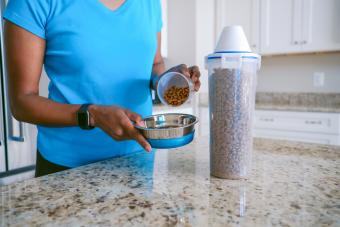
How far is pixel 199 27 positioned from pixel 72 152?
231 centimetres

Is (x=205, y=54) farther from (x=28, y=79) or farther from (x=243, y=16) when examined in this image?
(x=28, y=79)

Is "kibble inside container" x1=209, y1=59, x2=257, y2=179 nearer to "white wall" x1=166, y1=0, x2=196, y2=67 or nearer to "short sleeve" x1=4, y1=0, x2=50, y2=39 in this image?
"short sleeve" x1=4, y1=0, x2=50, y2=39

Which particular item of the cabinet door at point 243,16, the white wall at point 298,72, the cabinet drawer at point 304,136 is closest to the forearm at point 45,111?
the cabinet drawer at point 304,136

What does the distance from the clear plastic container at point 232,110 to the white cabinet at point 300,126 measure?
1944mm

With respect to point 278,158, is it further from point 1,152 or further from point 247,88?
point 1,152

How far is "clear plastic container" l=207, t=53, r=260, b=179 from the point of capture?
0.61m

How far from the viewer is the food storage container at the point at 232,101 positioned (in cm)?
60

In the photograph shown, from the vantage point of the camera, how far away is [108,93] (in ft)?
2.93

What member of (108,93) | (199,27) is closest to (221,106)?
(108,93)

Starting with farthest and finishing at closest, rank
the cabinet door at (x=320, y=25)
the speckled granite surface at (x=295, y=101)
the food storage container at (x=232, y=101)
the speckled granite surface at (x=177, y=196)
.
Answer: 1. the speckled granite surface at (x=295, y=101)
2. the cabinet door at (x=320, y=25)
3. the food storage container at (x=232, y=101)
4. the speckled granite surface at (x=177, y=196)

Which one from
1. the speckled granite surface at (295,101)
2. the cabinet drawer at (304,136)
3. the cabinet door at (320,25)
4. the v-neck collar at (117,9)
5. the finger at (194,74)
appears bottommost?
the cabinet drawer at (304,136)

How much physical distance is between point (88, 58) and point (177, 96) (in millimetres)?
290

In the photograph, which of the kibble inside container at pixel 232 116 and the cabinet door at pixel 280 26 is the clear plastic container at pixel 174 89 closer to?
the kibble inside container at pixel 232 116

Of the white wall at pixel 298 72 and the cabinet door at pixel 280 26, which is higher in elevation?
the cabinet door at pixel 280 26
